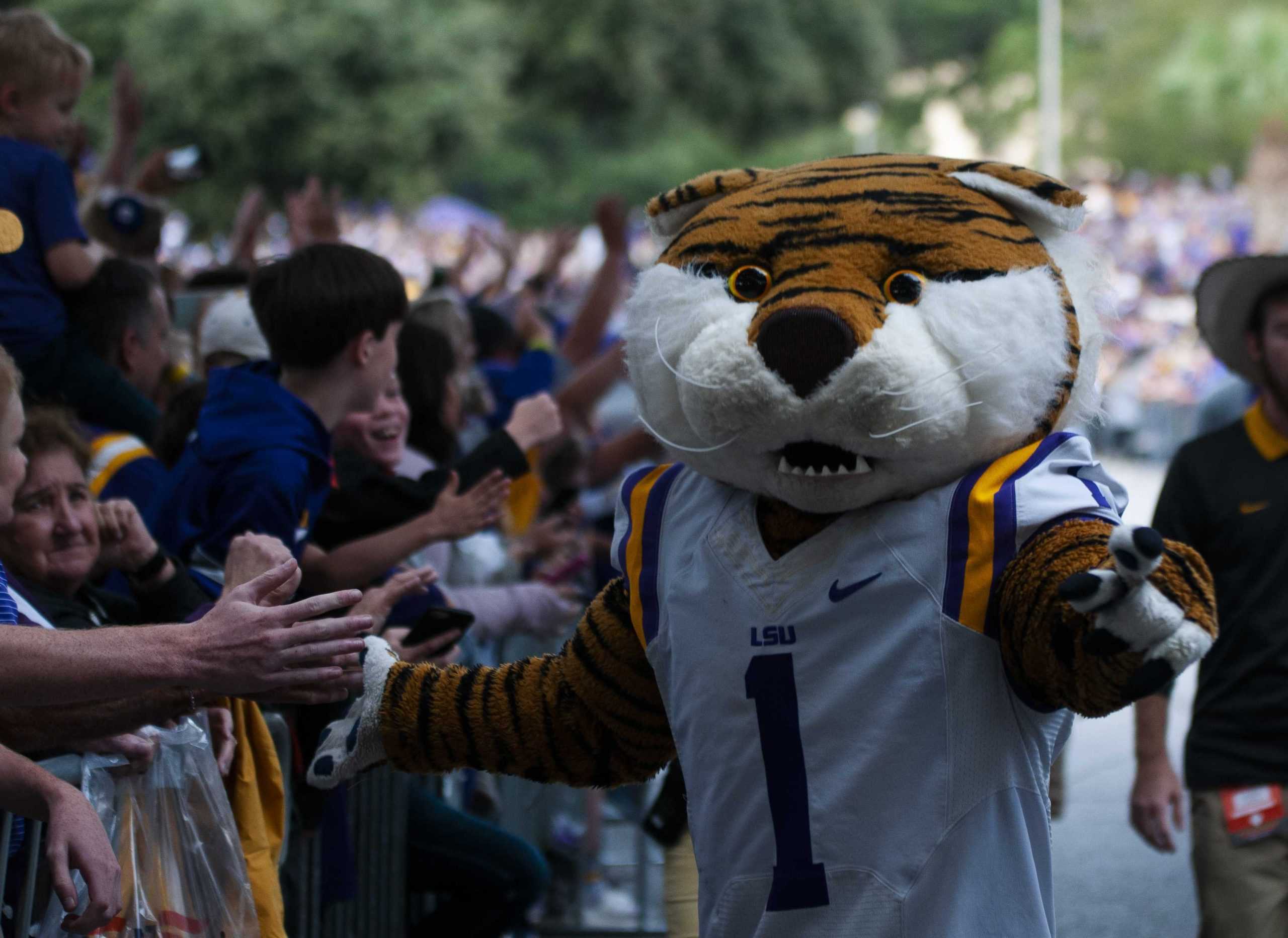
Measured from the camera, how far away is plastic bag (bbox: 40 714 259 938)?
2.59 m

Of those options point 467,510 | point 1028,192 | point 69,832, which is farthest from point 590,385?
point 69,832

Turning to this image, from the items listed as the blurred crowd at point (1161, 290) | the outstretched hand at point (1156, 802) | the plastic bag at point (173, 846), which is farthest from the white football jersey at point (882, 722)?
the blurred crowd at point (1161, 290)

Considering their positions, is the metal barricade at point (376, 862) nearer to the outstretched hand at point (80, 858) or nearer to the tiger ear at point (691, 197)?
the outstretched hand at point (80, 858)

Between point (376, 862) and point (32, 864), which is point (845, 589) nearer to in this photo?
point (32, 864)

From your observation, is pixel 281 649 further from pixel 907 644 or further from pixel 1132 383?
pixel 1132 383

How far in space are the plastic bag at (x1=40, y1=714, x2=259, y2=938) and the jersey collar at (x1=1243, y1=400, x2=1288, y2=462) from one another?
2472mm

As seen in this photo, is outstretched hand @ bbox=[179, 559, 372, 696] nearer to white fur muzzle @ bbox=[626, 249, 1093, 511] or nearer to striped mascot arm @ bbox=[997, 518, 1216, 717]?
white fur muzzle @ bbox=[626, 249, 1093, 511]

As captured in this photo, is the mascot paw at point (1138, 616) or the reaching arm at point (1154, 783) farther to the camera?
the reaching arm at point (1154, 783)

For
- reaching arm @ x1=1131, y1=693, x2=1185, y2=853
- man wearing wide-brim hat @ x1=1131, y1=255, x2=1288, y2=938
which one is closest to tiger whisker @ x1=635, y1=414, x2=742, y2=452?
man wearing wide-brim hat @ x1=1131, y1=255, x2=1288, y2=938

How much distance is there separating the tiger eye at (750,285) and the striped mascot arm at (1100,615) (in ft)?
1.80

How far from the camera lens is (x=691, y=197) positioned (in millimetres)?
2717

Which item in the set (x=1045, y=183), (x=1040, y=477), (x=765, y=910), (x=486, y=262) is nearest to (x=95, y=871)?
(x=765, y=910)

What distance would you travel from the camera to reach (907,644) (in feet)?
7.61

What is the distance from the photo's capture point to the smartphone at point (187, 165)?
21.1ft
